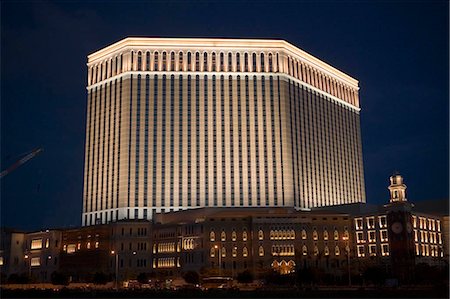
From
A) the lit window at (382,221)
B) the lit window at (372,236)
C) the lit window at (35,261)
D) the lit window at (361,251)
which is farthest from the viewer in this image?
the lit window at (35,261)

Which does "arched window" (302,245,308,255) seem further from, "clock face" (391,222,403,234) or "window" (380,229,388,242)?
"window" (380,229,388,242)

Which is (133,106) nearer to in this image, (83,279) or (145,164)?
(145,164)

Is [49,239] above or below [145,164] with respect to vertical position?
below

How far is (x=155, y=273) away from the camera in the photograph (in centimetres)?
16450

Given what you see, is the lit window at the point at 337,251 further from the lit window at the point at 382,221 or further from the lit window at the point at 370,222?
the lit window at the point at 382,221

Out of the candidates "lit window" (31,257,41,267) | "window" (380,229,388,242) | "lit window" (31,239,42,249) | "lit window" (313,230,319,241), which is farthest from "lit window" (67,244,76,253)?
"window" (380,229,388,242)

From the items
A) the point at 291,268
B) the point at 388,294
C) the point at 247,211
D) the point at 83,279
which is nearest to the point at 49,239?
the point at 83,279

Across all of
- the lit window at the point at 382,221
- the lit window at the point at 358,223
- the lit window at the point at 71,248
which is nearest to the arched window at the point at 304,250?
the lit window at the point at 358,223

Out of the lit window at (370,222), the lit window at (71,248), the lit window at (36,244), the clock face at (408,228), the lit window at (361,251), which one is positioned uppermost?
the lit window at (370,222)

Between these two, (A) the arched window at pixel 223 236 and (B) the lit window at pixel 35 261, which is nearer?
(A) the arched window at pixel 223 236

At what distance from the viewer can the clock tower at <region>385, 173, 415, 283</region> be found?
519 feet

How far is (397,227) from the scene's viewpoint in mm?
162125

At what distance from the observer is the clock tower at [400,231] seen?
158 metres

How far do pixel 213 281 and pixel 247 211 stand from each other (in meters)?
48.0
